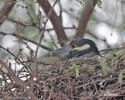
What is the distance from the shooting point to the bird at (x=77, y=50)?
15.3 ft

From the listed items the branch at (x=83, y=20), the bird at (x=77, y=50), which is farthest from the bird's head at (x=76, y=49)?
the branch at (x=83, y=20)

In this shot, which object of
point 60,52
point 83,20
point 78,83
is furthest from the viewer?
point 83,20

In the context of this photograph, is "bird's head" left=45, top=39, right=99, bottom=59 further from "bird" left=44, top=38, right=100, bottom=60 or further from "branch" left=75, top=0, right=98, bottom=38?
"branch" left=75, top=0, right=98, bottom=38

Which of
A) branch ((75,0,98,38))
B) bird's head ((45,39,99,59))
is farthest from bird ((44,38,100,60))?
branch ((75,0,98,38))

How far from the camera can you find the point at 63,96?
310 cm

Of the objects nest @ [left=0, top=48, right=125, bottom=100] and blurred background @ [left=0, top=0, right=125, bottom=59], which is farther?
blurred background @ [left=0, top=0, right=125, bottom=59]

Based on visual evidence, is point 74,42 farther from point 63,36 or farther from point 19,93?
point 19,93

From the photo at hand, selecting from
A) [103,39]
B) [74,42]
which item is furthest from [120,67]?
[103,39]

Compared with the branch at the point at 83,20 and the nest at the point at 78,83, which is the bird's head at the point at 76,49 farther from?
the nest at the point at 78,83

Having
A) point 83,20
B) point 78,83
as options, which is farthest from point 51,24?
point 78,83

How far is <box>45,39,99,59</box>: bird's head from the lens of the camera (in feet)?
15.3

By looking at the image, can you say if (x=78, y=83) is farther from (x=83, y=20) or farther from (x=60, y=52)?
(x=83, y=20)

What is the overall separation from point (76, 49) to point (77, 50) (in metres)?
0.02

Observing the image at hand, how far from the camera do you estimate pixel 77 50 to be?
470cm
